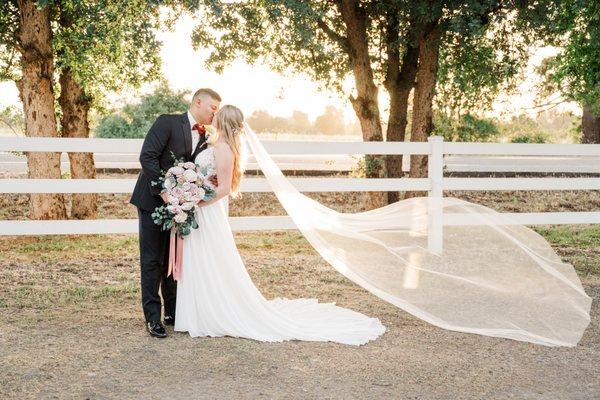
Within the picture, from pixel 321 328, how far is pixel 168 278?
143cm

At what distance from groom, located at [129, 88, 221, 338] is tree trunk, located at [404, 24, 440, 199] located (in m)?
7.44

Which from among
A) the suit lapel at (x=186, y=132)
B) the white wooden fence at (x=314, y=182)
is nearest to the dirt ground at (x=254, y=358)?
the white wooden fence at (x=314, y=182)

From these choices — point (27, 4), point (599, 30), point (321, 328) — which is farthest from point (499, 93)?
point (321, 328)

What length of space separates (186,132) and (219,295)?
55.1 inches

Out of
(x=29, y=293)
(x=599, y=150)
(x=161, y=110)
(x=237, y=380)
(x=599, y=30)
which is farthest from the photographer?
(x=161, y=110)

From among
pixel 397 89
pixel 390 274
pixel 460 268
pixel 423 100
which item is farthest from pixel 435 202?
pixel 397 89

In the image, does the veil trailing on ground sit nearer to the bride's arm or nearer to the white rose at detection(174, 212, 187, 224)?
the bride's arm

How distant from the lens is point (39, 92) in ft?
37.7

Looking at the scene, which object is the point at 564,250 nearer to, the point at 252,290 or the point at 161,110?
the point at 252,290

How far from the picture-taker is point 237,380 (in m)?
5.02

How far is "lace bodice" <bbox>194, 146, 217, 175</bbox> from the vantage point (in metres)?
6.05

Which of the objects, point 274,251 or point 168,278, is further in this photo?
point 274,251

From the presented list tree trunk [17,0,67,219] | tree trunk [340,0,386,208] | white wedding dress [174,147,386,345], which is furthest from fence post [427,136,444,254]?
tree trunk [17,0,67,219]

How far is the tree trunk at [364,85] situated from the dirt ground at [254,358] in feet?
16.9
